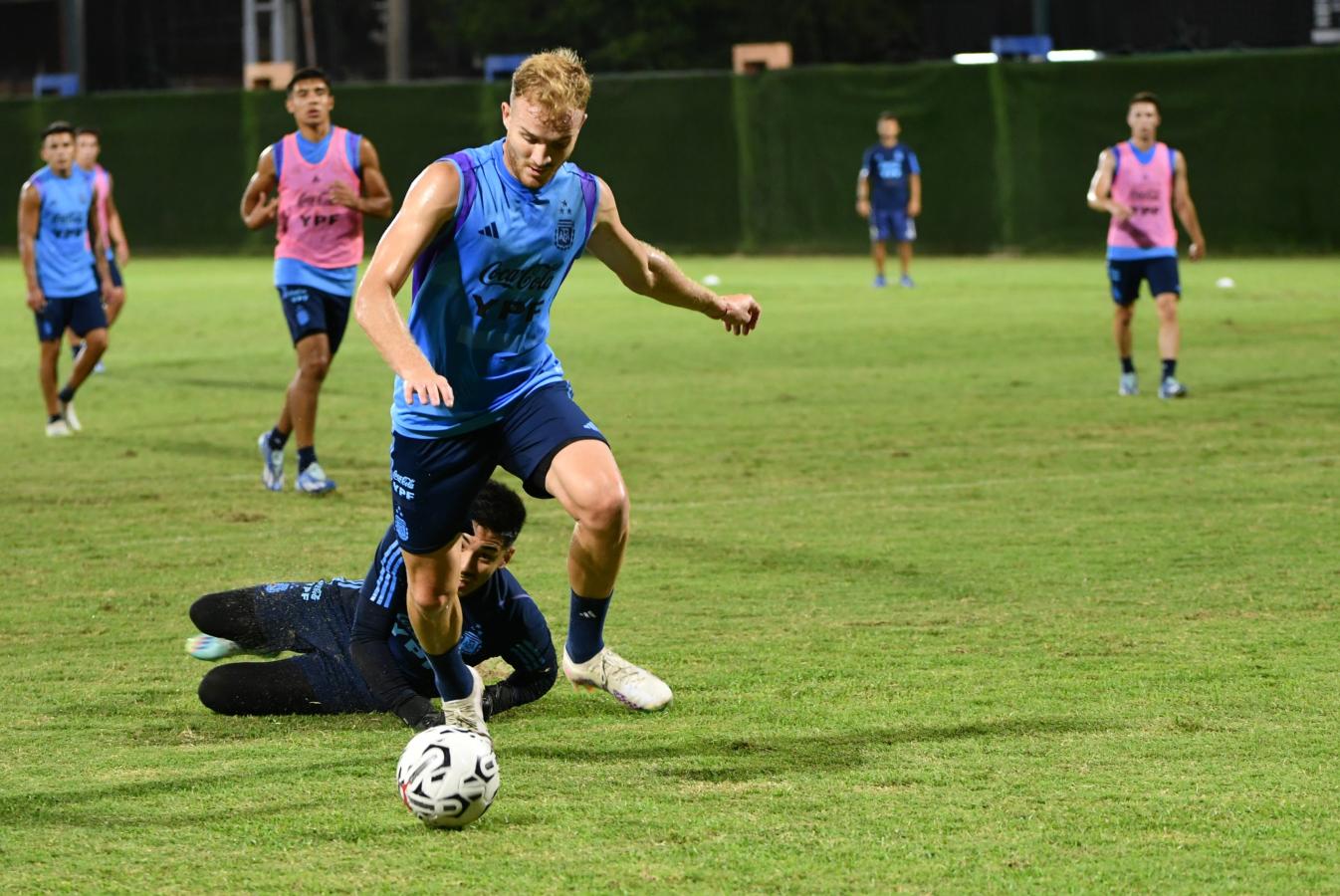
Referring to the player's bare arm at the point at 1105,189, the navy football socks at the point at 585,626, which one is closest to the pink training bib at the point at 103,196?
the player's bare arm at the point at 1105,189

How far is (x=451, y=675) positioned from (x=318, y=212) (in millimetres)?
6160

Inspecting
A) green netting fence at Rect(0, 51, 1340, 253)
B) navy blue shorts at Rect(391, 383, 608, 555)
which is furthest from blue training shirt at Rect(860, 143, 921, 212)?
navy blue shorts at Rect(391, 383, 608, 555)

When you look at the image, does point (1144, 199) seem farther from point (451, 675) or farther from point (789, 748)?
point (451, 675)

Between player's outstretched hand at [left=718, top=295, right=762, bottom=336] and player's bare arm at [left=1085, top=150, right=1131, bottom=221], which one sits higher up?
player's bare arm at [left=1085, top=150, right=1131, bottom=221]

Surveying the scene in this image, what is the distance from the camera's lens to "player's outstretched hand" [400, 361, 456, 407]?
17.3 feet

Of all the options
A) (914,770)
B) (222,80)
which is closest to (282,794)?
(914,770)

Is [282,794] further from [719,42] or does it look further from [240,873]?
[719,42]

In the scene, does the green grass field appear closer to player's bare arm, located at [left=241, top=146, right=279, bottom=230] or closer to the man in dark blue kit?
the man in dark blue kit

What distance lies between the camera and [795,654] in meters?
7.18

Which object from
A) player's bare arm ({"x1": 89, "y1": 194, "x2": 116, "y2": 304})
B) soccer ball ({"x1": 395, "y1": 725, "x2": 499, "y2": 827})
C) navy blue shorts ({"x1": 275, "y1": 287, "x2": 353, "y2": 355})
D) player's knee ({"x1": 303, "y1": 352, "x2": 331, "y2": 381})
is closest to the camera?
soccer ball ({"x1": 395, "y1": 725, "x2": 499, "y2": 827})

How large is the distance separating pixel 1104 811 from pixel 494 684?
82.3 inches

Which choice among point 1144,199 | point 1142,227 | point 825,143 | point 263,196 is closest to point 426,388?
point 263,196

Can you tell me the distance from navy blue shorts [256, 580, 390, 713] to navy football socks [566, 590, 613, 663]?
0.61 metres

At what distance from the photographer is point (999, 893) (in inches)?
180
